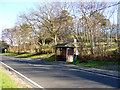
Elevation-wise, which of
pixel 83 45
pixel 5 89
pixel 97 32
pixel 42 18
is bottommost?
pixel 5 89

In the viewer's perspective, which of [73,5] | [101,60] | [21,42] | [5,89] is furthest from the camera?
[21,42]

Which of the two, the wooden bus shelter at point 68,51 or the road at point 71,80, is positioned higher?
the wooden bus shelter at point 68,51

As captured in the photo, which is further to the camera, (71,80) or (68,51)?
(68,51)

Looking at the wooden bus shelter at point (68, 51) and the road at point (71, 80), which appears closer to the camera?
the road at point (71, 80)

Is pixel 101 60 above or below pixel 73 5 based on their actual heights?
below

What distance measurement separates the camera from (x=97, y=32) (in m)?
29.8

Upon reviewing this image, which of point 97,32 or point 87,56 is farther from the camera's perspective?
point 97,32

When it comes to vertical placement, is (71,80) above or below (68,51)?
below

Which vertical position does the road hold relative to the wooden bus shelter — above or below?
below

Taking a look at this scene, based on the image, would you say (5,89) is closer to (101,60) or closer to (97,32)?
(101,60)

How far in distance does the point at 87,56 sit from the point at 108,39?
5366mm

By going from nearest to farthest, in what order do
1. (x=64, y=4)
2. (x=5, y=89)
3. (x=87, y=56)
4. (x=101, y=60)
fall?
→ (x=5, y=89) → (x=101, y=60) → (x=87, y=56) → (x=64, y=4)

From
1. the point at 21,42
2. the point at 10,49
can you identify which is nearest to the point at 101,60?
the point at 21,42

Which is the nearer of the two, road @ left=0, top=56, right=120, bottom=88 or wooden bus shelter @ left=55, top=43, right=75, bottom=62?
road @ left=0, top=56, right=120, bottom=88
